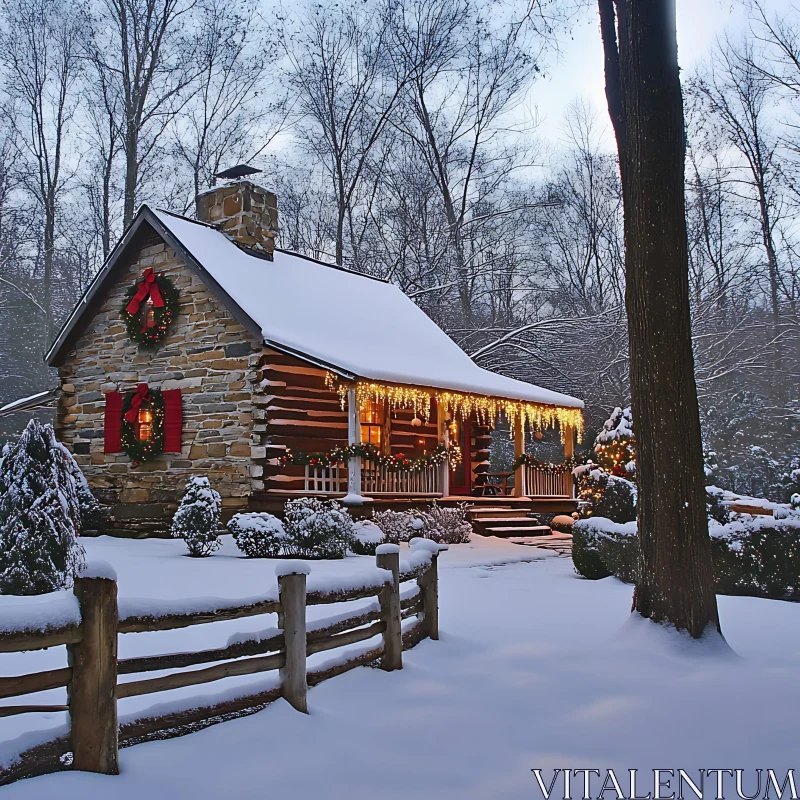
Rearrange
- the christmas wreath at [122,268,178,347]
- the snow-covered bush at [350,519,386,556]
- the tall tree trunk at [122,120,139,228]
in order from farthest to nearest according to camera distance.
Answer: the tall tree trunk at [122,120,139,228]
the christmas wreath at [122,268,178,347]
the snow-covered bush at [350,519,386,556]

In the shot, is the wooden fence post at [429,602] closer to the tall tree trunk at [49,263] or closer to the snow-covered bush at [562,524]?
the snow-covered bush at [562,524]

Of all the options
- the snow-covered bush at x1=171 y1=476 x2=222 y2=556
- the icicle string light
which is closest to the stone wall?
the icicle string light

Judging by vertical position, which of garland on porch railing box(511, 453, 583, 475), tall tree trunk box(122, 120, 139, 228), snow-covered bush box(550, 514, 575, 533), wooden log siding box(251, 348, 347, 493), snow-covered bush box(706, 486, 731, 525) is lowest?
snow-covered bush box(550, 514, 575, 533)

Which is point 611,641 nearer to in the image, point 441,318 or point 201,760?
point 201,760

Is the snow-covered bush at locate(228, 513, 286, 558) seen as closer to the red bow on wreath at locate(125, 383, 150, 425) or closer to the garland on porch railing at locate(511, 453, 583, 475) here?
the red bow on wreath at locate(125, 383, 150, 425)

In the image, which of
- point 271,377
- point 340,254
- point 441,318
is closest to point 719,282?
point 441,318

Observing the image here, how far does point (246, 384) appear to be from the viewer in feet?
55.3

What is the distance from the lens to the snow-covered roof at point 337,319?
16672mm

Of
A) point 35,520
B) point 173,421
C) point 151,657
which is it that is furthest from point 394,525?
point 151,657

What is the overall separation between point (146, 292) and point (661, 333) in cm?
1360

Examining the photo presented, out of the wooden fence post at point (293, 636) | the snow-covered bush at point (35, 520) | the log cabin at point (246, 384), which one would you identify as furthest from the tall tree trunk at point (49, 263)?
the wooden fence post at point (293, 636)

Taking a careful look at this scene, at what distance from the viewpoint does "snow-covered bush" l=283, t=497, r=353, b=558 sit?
13.5 m

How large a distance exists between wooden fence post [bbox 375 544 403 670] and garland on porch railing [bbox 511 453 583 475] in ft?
46.1

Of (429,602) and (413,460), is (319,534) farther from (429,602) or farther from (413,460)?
(429,602)
